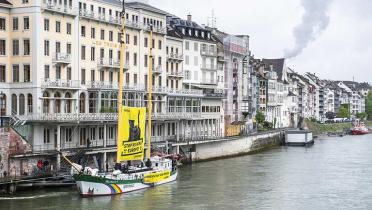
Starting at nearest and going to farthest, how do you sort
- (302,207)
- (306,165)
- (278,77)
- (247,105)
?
(302,207) → (306,165) → (247,105) → (278,77)

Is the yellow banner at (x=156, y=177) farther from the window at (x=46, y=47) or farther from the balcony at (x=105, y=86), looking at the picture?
the window at (x=46, y=47)

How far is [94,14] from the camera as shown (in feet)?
272

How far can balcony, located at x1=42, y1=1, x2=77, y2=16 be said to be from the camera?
74.5m

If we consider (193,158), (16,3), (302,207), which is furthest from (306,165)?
(16,3)

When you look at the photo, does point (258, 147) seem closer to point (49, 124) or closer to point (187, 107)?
point (187, 107)

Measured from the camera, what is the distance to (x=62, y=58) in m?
77.4

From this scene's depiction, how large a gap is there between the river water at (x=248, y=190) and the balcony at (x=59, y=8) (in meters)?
20.8

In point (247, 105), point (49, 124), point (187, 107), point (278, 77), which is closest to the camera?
point (49, 124)

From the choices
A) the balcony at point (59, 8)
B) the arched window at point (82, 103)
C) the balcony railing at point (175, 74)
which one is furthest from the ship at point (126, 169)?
the balcony railing at point (175, 74)

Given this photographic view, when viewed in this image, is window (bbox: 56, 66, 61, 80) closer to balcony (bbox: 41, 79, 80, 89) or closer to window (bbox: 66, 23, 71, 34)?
balcony (bbox: 41, 79, 80, 89)

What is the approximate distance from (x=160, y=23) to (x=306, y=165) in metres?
29.4

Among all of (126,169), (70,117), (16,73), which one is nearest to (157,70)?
(70,117)

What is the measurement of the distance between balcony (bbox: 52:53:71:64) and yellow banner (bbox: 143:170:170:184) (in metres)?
16.9

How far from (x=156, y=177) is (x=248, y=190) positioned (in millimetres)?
9859
